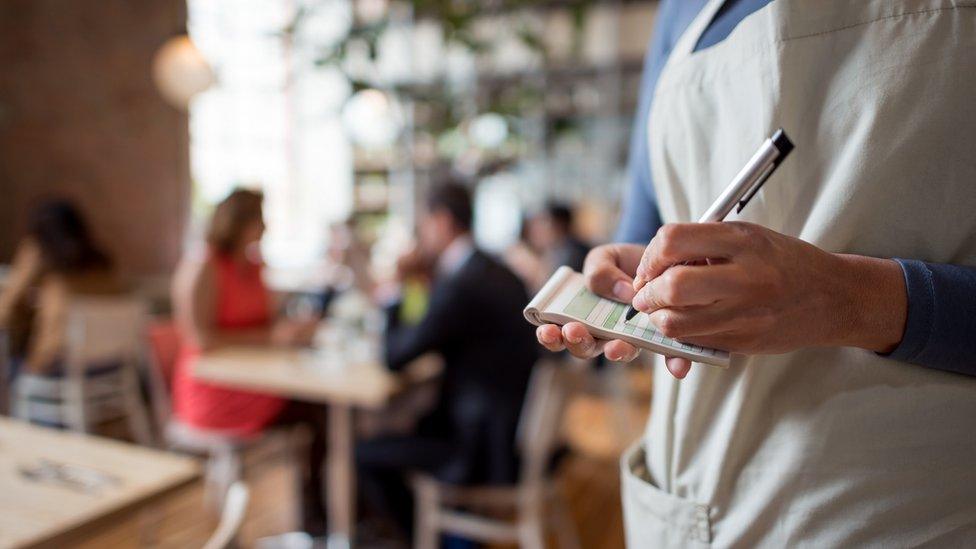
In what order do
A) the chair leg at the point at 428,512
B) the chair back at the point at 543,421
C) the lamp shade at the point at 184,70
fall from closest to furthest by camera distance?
1. the chair back at the point at 543,421
2. the chair leg at the point at 428,512
3. the lamp shade at the point at 184,70

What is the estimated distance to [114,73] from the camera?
17.9 feet

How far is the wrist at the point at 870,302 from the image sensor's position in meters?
0.57

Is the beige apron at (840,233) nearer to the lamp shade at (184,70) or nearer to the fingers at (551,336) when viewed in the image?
the fingers at (551,336)

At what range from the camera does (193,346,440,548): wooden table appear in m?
2.45

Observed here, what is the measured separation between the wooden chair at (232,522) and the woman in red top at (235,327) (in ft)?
5.36

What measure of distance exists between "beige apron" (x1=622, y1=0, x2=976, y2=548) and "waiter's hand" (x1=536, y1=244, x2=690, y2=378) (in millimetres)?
111

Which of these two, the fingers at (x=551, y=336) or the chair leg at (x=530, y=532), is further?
the chair leg at (x=530, y=532)

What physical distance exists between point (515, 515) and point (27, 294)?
3.03 meters

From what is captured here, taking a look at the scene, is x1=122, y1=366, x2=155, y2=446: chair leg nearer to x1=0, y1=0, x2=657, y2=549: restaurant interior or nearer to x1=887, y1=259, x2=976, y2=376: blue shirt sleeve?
x1=0, y1=0, x2=657, y2=549: restaurant interior

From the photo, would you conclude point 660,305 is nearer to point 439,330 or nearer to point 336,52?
point 439,330

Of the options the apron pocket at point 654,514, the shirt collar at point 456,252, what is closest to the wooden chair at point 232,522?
the apron pocket at point 654,514

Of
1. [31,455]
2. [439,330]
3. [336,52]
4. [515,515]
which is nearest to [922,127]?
[31,455]

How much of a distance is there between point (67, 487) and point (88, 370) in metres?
2.93

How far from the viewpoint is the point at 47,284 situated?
3.73 metres
